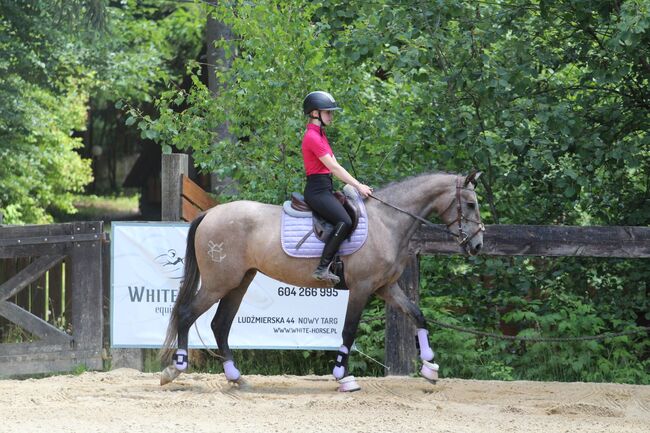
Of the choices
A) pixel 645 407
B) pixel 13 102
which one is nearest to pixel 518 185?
pixel 645 407

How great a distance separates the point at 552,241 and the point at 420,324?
1.59 meters

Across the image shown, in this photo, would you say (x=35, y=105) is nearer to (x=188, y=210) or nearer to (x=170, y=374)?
(x=188, y=210)

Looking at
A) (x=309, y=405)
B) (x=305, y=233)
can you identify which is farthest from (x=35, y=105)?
(x=309, y=405)

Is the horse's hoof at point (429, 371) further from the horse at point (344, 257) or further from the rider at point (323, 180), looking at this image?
the rider at point (323, 180)

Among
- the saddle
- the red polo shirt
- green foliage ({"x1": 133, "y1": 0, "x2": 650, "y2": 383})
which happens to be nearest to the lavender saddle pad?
the saddle

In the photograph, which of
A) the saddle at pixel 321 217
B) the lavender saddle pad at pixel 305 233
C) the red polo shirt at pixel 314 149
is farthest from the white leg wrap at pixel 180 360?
the red polo shirt at pixel 314 149

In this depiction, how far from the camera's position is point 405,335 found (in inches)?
378

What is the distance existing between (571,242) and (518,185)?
1117 millimetres

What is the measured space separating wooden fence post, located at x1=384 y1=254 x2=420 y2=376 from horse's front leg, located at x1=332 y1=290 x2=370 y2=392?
3.33 feet

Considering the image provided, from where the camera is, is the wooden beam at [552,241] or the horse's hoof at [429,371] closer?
the horse's hoof at [429,371]

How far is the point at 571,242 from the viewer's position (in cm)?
920

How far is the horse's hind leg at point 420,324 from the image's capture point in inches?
341

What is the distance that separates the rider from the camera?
839cm

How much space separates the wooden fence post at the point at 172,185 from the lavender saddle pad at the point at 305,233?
1.96 meters
